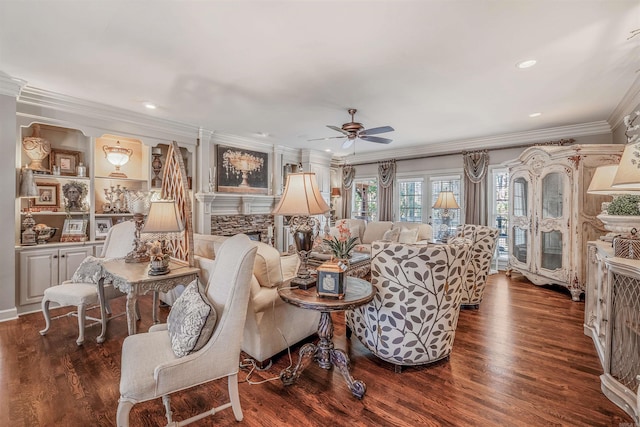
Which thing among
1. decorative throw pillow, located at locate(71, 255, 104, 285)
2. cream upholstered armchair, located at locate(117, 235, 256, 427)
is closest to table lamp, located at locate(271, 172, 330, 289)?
cream upholstered armchair, located at locate(117, 235, 256, 427)

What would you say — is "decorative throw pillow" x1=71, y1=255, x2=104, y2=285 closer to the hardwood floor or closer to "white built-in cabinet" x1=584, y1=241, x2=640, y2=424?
the hardwood floor

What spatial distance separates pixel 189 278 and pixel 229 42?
2.04 m

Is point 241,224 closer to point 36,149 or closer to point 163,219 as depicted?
point 36,149

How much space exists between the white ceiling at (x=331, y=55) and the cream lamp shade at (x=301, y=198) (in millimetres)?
1174

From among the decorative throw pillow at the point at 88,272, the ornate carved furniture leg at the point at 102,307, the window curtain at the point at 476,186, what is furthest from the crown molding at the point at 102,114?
the window curtain at the point at 476,186

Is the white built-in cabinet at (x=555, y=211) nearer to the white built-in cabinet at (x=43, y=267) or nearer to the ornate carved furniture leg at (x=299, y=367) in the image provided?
the ornate carved furniture leg at (x=299, y=367)

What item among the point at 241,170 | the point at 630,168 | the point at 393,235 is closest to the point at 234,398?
the point at 630,168

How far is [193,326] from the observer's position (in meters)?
1.63

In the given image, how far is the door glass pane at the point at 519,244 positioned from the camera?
16.3 feet

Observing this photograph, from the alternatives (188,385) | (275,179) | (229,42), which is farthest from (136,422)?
(275,179)

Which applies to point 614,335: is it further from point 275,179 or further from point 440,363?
point 275,179

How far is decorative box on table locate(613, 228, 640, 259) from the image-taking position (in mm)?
1957

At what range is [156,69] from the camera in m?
2.96

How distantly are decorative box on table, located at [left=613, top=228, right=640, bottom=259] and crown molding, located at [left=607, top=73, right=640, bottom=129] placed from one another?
7.43ft
